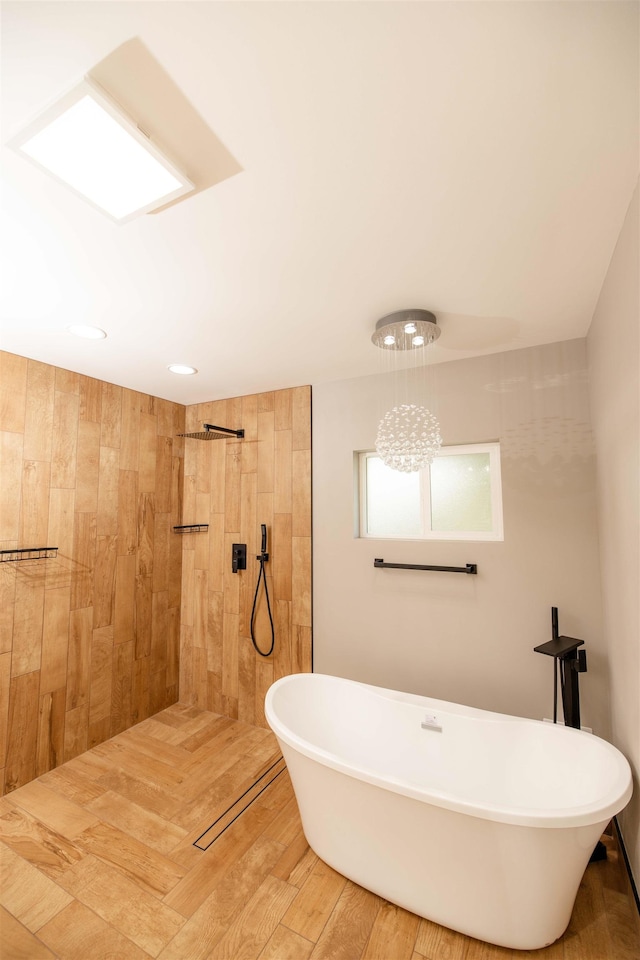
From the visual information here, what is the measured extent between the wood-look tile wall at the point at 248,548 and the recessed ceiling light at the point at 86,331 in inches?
48.5

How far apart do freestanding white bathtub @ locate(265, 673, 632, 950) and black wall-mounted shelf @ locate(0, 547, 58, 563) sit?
162cm

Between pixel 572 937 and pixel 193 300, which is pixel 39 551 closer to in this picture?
pixel 193 300

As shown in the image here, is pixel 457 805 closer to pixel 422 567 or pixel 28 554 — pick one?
pixel 422 567

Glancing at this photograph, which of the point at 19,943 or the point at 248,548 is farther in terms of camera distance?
the point at 248,548

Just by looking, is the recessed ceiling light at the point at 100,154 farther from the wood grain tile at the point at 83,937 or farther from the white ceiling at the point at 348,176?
the wood grain tile at the point at 83,937

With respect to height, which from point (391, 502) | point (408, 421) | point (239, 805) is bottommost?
point (239, 805)

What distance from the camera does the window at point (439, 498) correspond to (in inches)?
97.7

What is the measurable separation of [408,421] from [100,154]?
1.70 metres

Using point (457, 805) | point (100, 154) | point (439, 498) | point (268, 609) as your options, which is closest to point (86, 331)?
point (100, 154)

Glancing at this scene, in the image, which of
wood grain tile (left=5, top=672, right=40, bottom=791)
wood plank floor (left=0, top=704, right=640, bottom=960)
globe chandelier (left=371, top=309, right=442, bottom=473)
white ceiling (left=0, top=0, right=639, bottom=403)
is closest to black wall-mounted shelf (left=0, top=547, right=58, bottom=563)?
wood grain tile (left=5, top=672, right=40, bottom=791)

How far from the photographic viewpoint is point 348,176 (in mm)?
1157

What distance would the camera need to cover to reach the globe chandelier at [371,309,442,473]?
6.39 ft

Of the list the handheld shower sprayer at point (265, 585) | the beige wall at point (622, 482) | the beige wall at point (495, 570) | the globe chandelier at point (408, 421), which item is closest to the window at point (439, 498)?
the beige wall at point (495, 570)

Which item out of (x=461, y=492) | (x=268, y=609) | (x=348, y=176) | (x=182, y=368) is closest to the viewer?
(x=348, y=176)
